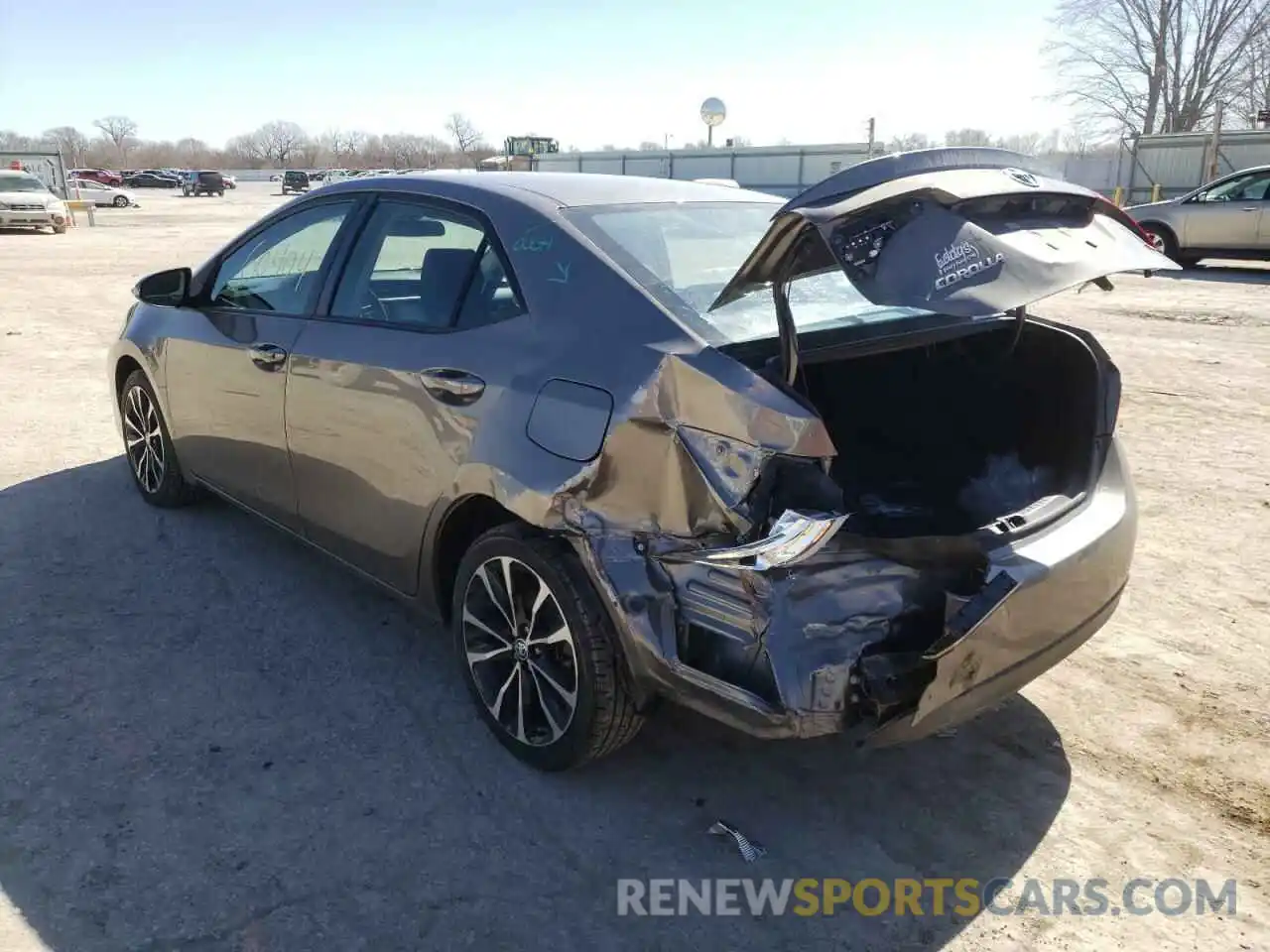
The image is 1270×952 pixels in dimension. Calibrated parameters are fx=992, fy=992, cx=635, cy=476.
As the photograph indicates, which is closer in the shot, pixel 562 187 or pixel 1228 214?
pixel 562 187

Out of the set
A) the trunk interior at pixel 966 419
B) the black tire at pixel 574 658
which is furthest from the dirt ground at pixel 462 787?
the trunk interior at pixel 966 419

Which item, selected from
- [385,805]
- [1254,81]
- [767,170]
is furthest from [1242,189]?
[1254,81]

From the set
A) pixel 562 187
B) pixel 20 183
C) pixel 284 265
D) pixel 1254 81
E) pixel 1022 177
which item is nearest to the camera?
pixel 1022 177

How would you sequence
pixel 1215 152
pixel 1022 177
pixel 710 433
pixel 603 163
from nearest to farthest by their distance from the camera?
pixel 710 433, pixel 1022 177, pixel 1215 152, pixel 603 163

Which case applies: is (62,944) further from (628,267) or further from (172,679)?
(628,267)

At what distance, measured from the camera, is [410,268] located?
3.60 metres

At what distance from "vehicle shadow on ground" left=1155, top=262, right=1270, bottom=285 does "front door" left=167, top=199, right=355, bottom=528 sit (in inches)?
584

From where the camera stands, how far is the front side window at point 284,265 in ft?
12.8

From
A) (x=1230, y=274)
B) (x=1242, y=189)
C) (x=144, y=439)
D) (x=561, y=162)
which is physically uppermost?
(x=561, y=162)

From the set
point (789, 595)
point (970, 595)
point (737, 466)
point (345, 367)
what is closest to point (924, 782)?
point (970, 595)

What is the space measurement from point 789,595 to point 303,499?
2260 millimetres

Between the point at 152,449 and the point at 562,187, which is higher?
the point at 562,187

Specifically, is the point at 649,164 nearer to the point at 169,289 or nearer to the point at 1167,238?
the point at 1167,238

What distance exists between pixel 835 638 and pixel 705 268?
129cm
